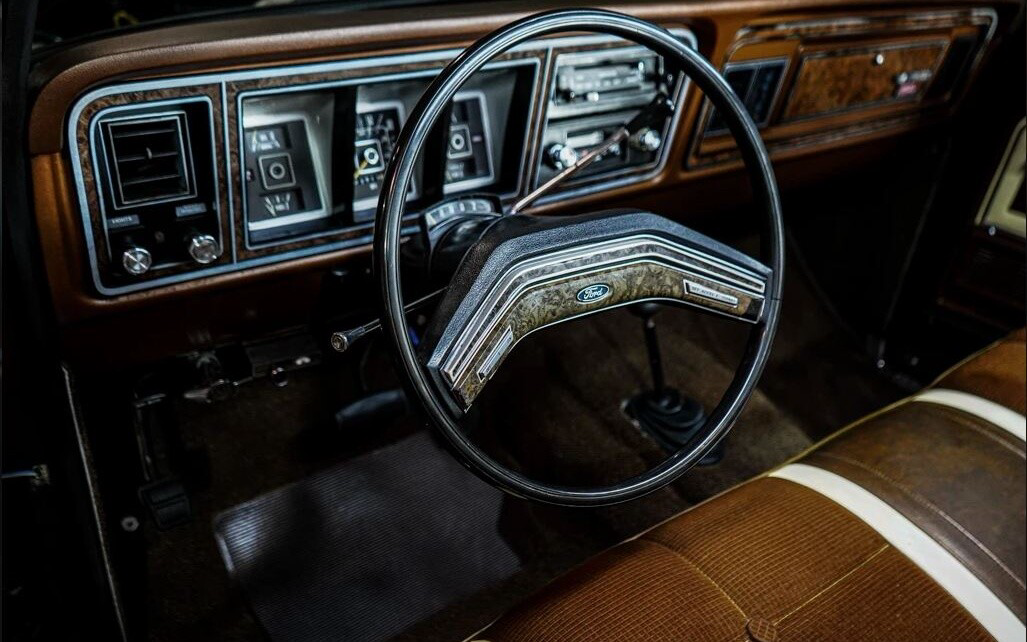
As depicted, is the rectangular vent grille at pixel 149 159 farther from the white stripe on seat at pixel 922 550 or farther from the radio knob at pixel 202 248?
the white stripe on seat at pixel 922 550

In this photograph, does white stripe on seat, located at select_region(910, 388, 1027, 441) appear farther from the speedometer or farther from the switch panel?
the speedometer

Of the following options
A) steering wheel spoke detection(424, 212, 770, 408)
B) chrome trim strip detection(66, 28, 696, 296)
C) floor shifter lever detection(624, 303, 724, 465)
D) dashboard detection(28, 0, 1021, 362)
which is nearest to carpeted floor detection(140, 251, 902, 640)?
floor shifter lever detection(624, 303, 724, 465)

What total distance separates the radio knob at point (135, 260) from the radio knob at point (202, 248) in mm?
59

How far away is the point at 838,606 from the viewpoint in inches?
35.0

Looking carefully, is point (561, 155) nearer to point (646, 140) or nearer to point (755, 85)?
point (646, 140)

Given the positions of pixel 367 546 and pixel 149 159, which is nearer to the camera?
pixel 149 159

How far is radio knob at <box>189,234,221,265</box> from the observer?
3.59ft

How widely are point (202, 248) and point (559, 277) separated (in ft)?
1.75

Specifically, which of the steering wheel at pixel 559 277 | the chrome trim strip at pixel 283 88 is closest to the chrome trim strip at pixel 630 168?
the chrome trim strip at pixel 283 88

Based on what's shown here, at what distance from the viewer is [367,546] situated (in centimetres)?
146

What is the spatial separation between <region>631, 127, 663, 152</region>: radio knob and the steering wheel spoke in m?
0.54

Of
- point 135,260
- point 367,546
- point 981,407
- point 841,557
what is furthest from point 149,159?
point 981,407

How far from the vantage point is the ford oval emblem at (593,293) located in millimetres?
928

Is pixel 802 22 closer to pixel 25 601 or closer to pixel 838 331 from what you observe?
pixel 838 331
